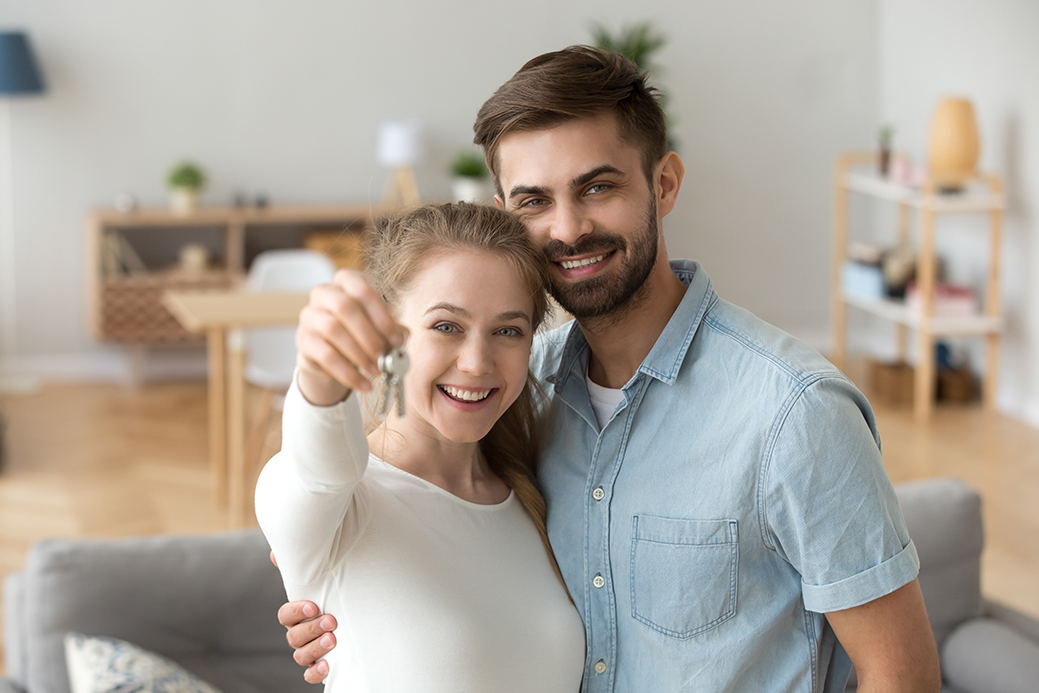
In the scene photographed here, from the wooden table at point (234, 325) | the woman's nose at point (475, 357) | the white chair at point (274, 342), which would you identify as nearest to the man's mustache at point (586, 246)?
the woman's nose at point (475, 357)

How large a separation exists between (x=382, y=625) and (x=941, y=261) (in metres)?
5.35

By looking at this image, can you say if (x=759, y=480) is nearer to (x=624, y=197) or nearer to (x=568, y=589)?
(x=568, y=589)

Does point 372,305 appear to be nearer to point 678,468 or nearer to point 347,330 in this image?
point 347,330

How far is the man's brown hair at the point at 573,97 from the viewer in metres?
1.42

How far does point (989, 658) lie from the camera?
2.13m

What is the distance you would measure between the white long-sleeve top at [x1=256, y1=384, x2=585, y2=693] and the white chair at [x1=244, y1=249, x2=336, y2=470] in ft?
9.92

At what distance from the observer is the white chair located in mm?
4422

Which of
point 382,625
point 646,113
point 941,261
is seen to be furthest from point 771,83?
point 382,625

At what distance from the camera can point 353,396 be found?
106 centimetres

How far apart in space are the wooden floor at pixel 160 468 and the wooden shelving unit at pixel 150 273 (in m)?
0.39

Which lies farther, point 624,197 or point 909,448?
point 909,448

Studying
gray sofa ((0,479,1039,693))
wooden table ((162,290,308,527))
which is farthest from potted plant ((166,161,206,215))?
gray sofa ((0,479,1039,693))

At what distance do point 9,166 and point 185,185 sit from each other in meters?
1.00

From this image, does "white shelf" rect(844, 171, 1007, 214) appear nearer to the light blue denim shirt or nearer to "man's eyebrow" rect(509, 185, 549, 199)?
the light blue denim shirt
